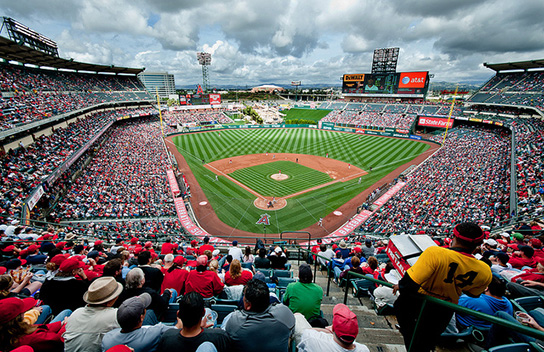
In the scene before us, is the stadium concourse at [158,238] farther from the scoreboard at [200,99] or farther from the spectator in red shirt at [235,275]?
the scoreboard at [200,99]

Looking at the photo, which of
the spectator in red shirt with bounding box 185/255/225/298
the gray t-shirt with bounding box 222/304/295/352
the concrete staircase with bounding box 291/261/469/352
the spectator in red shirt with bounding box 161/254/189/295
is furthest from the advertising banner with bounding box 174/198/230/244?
the gray t-shirt with bounding box 222/304/295/352

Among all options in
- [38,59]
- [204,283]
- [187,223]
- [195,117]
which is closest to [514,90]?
[187,223]

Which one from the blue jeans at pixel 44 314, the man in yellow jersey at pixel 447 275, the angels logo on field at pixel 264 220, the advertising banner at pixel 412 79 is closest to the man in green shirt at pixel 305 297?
the man in yellow jersey at pixel 447 275

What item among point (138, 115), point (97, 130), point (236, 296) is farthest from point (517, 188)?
point (138, 115)

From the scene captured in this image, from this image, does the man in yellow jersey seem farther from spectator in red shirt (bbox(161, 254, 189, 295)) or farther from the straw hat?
spectator in red shirt (bbox(161, 254, 189, 295))

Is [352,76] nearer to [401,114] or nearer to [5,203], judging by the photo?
[401,114]
